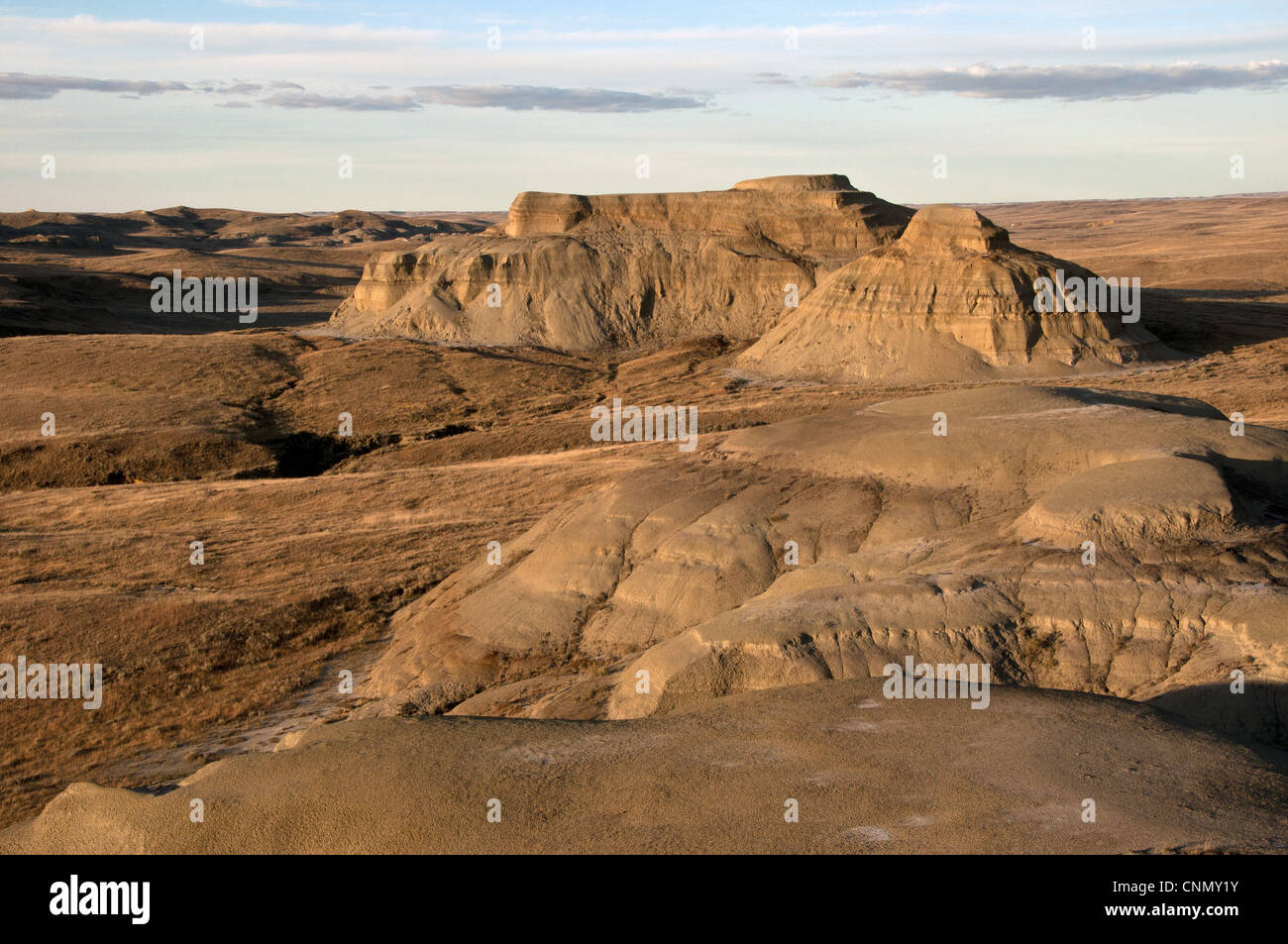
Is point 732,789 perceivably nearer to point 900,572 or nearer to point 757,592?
point 900,572

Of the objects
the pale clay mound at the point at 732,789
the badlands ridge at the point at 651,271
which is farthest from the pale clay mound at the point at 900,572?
the badlands ridge at the point at 651,271

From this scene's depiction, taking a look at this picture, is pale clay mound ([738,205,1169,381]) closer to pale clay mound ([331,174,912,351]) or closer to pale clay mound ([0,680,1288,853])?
pale clay mound ([331,174,912,351])

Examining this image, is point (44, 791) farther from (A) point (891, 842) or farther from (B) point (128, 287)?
(B) point (128, 287)

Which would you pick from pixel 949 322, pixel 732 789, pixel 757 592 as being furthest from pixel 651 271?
pixel 732 789

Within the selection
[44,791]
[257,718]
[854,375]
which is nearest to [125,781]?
[44,791]

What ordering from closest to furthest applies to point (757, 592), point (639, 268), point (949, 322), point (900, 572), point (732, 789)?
1. point (732, 789)
2. point (900, 572)
3. point (757, 592)
4. point (949, 322)
5. point (639, 268)

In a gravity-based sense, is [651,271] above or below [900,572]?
above
